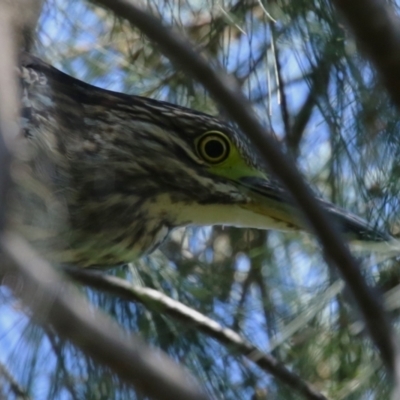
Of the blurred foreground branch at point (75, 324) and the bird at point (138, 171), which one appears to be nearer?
the blurred foreground branch at point (75, 324)

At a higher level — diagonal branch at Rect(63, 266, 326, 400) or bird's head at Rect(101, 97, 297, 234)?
bird's head at Rect(101, 97, 297, 234)

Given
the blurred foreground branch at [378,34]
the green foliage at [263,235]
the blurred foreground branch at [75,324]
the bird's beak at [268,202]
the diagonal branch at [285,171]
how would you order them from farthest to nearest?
the bird's beak at [268,202], the green foliage at [263,235], the diagonal branch at [285,171], the blurred foreground branch at [378,34], the blurred foreground branch at [75,324]

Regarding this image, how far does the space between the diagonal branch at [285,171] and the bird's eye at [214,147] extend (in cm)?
100

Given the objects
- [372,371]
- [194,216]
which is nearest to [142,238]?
[194,216]

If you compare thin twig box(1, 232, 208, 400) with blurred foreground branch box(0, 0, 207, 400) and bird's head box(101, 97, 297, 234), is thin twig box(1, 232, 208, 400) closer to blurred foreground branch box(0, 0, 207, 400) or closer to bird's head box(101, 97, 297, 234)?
blurred foreground branch box(0, 0, 207, 400)

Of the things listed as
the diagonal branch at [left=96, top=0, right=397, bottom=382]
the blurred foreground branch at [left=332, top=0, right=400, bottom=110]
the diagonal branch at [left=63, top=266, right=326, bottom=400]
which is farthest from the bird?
the blurred foreground branch at [left=332, top=0, right=400, bottom=110]

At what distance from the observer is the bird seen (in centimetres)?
199

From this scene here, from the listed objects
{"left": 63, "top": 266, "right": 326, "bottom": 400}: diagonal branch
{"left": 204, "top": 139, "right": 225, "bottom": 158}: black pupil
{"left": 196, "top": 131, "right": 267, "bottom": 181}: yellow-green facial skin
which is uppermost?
{"left": 204, "top": 139, "right": 225, "bottom": 158}: black pupil

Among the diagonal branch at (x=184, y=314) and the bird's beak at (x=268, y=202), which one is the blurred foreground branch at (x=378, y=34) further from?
the bird's beak at (x=268, y=202)

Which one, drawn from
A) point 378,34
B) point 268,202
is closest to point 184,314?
point 268,202

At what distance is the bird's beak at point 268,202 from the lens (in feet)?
6.59

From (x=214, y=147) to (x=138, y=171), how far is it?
177 mm

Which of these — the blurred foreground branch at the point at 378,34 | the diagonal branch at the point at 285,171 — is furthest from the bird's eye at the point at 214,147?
the blurred foreground branch at the point at 378,34

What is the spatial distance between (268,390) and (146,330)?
Answer: 30 centimetres
